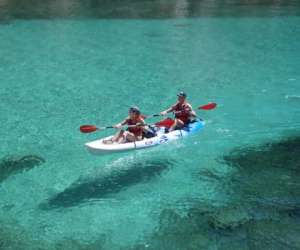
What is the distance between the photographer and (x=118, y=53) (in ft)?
89.5

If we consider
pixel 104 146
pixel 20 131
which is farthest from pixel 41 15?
pixel 104 146

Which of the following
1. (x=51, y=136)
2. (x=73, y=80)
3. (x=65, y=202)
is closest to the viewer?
(x=65, y=202)

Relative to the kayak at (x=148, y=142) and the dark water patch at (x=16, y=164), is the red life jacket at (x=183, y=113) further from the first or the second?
the dark water patch at (x=16, y=164)

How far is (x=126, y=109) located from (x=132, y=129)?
4719 mm

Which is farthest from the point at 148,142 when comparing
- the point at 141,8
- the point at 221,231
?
the point at 141,8

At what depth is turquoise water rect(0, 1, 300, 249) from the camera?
1124 centimetres

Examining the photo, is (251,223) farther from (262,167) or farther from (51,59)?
(51,59)

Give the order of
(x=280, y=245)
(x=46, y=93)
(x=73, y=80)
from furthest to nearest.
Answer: (x=73, y=80) < (x=46, y=93) < (x=280, y=245)

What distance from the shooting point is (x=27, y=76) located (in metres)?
22.9

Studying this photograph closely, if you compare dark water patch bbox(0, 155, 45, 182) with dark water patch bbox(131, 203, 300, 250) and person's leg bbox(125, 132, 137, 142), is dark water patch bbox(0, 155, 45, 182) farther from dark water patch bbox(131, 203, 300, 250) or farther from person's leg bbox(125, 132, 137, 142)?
dark water patch bbox(131, 203, 300, 250)

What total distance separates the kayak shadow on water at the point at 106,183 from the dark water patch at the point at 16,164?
1774 mm

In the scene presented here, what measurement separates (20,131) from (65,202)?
5.20m

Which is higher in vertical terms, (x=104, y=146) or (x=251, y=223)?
(x=104, y=146)

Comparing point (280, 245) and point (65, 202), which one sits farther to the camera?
point (65, 202)
